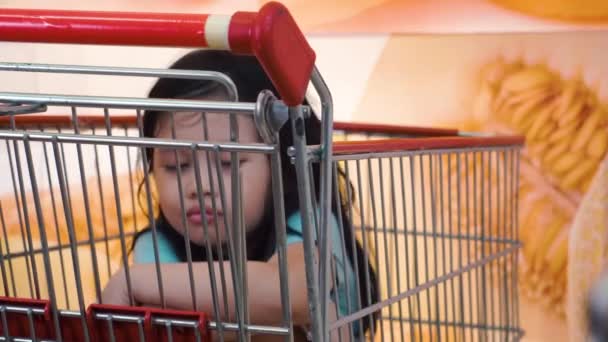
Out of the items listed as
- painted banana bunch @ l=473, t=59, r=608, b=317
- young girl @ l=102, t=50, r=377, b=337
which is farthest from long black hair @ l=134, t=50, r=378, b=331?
painted banana bunch @ l=473, t=59, r=608, b=317

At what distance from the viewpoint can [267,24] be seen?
564 mm

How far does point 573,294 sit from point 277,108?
115 cm

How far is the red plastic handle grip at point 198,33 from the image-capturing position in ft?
1.88

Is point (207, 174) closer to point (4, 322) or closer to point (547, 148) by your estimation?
point (4, 322)

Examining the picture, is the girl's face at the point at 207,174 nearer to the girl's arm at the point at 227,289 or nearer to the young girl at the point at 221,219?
the young girl at the point at 221,219

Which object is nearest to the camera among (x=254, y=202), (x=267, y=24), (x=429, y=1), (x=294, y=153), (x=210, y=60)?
(x=267, y=24)

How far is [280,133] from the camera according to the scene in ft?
3.27

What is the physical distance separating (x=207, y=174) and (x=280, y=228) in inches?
11.6

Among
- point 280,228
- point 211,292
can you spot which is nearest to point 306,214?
point 280,228

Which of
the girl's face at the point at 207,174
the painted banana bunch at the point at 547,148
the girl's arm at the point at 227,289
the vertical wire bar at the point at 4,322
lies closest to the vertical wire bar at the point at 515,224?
the painted banana bunch at the point at 547,148

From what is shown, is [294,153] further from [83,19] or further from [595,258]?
[595,258]

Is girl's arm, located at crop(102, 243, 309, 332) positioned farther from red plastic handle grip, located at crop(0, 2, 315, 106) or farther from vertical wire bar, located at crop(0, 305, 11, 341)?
red plastic handle grip, located at crop(0, 2, 315, 106)

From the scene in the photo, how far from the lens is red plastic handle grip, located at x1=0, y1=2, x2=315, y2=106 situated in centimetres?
57

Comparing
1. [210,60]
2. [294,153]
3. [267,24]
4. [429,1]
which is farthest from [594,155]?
[267,24]
